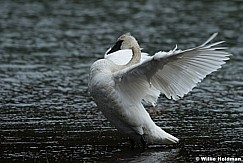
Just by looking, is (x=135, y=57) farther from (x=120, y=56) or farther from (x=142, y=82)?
(x=120, y=56)

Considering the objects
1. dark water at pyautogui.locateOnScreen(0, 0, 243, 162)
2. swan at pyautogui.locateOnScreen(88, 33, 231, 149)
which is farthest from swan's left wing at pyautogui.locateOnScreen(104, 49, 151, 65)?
dark water at pyautogui.locateOnScreen(0, 0, 243, 162)

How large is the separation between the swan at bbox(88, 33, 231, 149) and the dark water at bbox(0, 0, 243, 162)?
367 millimetres

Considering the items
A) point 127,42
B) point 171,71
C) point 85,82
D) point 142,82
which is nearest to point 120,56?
point 127,42

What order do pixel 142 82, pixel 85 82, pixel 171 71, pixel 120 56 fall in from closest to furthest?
pixel 171 71 < pixel 142 82 < pixel 120 56 < pixel 85 82

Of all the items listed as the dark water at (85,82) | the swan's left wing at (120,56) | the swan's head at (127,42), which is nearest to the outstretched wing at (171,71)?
the swan's head at (127,42)

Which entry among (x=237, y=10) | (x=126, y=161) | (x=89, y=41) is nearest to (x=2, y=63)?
(x=89, y=41)

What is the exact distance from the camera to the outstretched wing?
10.8 m

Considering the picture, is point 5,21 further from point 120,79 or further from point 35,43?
point 120,79

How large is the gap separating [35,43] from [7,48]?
51.3 inches

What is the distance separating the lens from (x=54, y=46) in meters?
23.0

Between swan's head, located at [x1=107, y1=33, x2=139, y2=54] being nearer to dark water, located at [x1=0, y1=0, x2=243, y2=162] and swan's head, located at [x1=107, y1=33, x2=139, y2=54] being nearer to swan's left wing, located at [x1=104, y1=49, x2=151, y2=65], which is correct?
swan's left wing, located at [x1=104, y1=49, x2=151, y2=65]

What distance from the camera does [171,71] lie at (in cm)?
1124

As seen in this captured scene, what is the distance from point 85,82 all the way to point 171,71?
22.4ft

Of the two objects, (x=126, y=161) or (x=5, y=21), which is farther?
(x=5, y=21)
